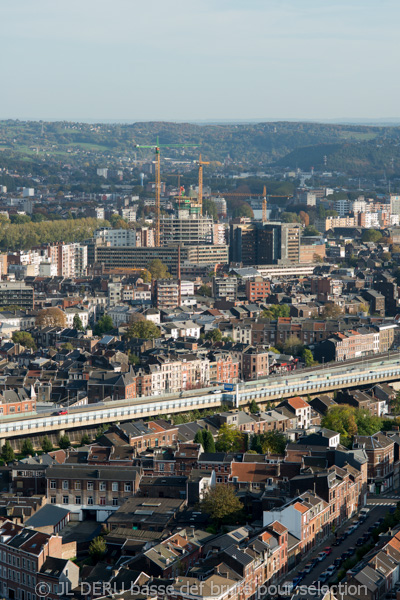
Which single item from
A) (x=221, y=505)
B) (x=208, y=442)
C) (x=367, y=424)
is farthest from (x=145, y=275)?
(x=221, y=505)

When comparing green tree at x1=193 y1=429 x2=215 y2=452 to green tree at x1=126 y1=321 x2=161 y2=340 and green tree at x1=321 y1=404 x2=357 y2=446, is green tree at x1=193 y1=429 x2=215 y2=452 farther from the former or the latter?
green tree at x1=126 y1=321 x2=161 y2=340

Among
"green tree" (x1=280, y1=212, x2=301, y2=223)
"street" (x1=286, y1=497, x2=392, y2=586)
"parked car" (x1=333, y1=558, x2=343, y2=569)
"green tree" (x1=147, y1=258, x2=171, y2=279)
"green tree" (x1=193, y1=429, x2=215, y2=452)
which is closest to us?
"street" (x1=286, y1=497, x2=392, y2=586)

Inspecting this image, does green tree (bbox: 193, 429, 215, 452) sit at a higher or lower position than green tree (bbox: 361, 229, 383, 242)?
higher

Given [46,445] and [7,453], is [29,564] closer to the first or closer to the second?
[7,453]

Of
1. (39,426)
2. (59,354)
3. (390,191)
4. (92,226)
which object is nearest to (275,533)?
(39,426)

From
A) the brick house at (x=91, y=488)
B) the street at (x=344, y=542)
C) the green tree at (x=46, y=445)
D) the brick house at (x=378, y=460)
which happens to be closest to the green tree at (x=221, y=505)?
the street at (x=344, y=542)

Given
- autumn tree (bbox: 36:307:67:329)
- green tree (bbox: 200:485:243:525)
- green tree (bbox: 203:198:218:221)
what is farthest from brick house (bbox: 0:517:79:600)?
green tree (bbox: 203:198:218:221)

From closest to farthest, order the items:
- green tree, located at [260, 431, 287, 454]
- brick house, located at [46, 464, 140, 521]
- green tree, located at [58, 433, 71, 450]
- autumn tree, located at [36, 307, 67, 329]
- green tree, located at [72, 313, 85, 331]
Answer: brick house, located at [46, 464, 140, 521] → green tree, located at [260, 431, 287, 454] → green tree, located at [58, 433, 71, 450] → green tree, located at [72, 313, 85, 331] → autumn tree, located at [36, 307, 67, 329]
